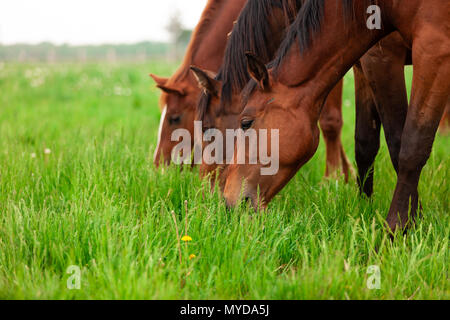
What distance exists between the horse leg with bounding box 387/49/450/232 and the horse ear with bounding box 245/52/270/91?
0.77 metres

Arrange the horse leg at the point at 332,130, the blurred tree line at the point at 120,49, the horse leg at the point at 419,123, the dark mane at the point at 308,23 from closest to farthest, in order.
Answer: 1. the horse leg at the point at 419,123
2. the dark mane at the point at 308,23
3. the horse leg at the point at 332,130
4. the blurred tree line at the point at 120,49

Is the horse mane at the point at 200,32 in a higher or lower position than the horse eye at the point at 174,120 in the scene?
higher

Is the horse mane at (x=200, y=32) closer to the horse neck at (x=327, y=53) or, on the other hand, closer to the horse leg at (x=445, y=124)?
the horse neck at (x=327, y=53)

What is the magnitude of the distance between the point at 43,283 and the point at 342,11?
198 cm

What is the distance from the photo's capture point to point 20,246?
198 cm

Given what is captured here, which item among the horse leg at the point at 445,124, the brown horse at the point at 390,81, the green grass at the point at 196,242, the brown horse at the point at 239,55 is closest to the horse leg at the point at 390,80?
the brown horse at the point at 390,81

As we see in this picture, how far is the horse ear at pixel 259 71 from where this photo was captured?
239 centimetres

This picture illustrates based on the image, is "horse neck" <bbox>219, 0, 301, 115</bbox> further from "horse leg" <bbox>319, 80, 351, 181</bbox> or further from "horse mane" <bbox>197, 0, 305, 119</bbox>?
"horse leg" <bbox>319, 80, 351, 181</bbox>

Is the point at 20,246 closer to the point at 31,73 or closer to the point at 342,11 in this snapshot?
the point at 342,11

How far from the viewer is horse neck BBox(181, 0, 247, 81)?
395cm

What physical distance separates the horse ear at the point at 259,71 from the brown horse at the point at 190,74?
1.54 meters

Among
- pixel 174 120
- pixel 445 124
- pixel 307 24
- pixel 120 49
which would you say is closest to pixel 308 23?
pixel 307 24

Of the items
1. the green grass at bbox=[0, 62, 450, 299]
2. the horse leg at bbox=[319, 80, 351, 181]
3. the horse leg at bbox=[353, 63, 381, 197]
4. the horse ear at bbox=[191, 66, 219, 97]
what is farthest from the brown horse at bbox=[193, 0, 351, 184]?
the horse leg at bbox=[319, 80, 351, 181]
